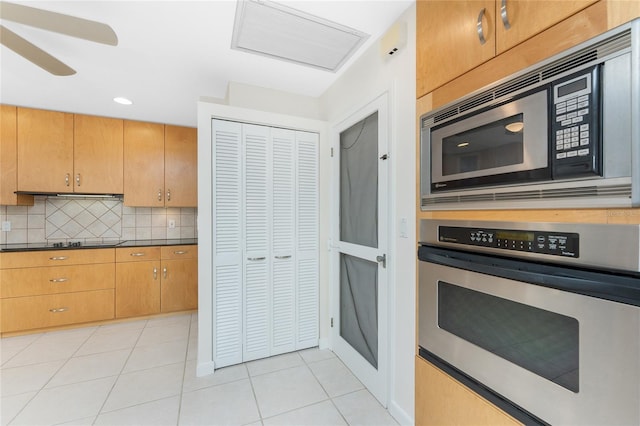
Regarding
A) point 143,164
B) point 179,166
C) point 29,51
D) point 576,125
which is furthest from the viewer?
point 179,166

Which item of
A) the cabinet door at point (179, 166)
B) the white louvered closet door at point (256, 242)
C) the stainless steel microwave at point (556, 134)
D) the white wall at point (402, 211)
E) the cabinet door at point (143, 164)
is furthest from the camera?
the cabinet door at point (179, 166)

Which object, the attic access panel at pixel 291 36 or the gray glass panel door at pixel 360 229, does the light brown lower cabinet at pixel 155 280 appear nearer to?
the gray glass panel door at pixel 360 229

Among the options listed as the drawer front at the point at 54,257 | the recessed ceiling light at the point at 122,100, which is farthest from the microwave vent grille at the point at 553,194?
the drawer front at the point at 54,257

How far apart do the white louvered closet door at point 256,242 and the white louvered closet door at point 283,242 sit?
0.06m

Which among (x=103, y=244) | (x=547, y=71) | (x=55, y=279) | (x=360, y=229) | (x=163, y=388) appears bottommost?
(x=163, y=388)

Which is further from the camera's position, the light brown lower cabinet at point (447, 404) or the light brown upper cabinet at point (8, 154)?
the light brown upper cabinet at point (8, 154)

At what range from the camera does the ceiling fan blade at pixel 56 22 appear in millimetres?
1259

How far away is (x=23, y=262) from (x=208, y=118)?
9.03 feet

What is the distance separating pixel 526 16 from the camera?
849mm

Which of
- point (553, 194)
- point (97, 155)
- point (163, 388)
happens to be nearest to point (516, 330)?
point (553, 194)

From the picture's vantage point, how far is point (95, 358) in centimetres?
247

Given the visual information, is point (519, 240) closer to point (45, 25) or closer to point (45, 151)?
point (45, 25)

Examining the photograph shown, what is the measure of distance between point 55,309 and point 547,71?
14.8 feet

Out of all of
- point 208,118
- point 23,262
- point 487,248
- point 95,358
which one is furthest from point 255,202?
point 23,262
